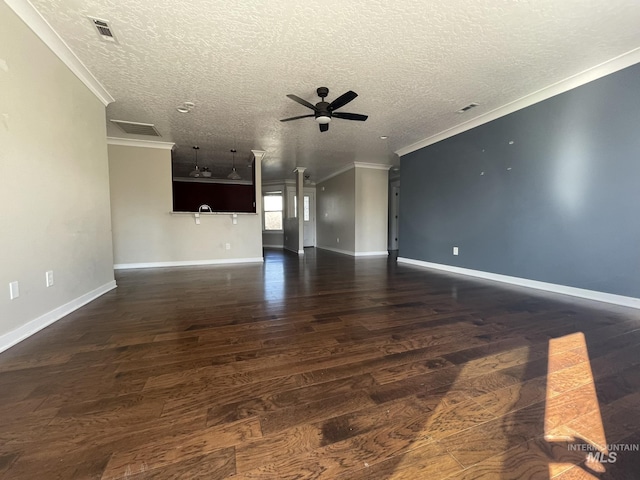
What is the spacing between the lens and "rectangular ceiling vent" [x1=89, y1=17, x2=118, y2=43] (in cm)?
210

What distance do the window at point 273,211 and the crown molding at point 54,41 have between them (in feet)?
20.5

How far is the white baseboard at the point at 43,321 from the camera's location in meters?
1.76

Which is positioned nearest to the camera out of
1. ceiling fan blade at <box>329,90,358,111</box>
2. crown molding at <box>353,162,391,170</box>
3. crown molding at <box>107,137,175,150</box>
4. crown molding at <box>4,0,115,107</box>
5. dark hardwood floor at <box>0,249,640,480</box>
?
dark hardwood floor at <box>0,249,640,480</box>

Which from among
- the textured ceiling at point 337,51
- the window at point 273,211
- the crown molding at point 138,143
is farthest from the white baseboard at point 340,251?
the crown molding at point 138,143

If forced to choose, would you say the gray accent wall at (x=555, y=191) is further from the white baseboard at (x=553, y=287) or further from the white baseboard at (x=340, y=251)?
the white baseboard at (x=340, y=251)

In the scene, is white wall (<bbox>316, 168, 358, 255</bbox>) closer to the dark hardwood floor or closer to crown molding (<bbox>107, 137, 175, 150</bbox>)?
crown molding (<bbox>107, 137, 175, 150</bbox>)

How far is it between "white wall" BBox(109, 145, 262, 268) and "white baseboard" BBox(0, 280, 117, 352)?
2.24 meters

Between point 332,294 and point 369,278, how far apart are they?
1.12 meters

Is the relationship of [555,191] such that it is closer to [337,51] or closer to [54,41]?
[337,51]

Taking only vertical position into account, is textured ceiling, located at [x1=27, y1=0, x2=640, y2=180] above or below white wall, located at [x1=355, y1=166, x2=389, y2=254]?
above

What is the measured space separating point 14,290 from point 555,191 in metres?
5.15

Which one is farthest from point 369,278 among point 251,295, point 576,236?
point 576,236

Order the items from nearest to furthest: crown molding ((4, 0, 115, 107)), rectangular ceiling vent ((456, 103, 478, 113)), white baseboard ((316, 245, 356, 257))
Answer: crown molding ((4, 0, 115, 107))
rectangular ceiling vent ((456, 103, 478, 113))
white baseboard ((316, 245, 356, 257))

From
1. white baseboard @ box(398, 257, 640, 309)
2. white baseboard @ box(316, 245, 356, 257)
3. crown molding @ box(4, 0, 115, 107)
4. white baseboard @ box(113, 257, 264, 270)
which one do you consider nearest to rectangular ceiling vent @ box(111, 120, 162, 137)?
crown molding @ box(4, 0, 115, 107)
